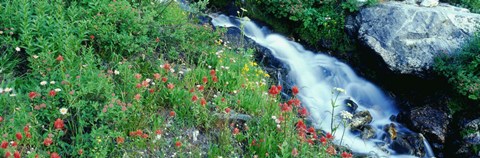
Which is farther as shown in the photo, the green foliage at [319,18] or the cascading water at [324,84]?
the green foliage at [319,18]

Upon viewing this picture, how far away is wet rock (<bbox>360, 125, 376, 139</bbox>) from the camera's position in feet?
22.3

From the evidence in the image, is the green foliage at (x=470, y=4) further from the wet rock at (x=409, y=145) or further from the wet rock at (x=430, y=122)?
the wet rock at (x=409, y=145)

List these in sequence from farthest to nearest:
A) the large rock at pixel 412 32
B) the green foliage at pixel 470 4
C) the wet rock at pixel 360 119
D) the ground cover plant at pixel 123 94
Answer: the green foliage at pixel 470 4 → the large rock at pixel 412 32 → the wet rock at pixel 360 119 → the ground cover plant at pixel 123 94

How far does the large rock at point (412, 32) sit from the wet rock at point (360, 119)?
44.7 inches

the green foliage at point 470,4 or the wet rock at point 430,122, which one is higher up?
the green foliage at point 470,4

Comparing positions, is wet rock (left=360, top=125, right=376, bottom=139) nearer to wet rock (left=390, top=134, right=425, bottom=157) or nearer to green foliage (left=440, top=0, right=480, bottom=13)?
wet rock (left=390, top=134, right=425, bottom=157)

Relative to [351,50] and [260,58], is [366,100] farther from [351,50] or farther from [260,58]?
[260,58]

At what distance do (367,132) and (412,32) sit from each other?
216cm

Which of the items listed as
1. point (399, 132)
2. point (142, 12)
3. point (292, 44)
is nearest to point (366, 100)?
point (399, 132)

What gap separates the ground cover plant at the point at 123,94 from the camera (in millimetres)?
3977

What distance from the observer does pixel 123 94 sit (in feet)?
14.9

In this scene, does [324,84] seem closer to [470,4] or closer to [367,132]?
[367,132]

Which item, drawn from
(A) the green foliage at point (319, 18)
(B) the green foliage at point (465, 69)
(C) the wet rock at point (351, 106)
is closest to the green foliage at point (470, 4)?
(B) the green foliage at point (465, 69)

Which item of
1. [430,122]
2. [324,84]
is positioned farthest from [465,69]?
[324,84]
